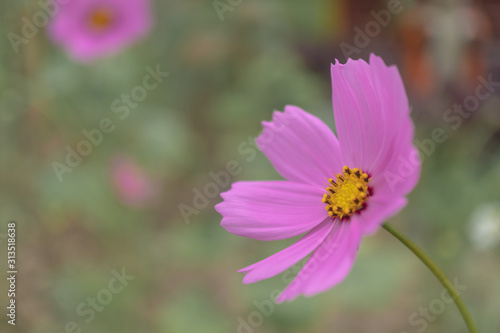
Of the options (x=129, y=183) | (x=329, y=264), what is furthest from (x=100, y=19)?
(x=329, y=264)

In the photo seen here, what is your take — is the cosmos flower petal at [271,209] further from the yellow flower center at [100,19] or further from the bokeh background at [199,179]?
the yellow flower center at [100,19]

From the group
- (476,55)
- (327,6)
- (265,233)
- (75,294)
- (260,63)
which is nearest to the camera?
(265,233)

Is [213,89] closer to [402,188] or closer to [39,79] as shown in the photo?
[39,79]

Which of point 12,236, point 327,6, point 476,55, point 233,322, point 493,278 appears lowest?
point 12,236

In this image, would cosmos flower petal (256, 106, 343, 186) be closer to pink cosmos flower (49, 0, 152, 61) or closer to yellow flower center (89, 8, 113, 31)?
pink cosmos flower (49, 0, 152, 61)

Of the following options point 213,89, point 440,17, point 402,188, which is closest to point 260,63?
point 213,89

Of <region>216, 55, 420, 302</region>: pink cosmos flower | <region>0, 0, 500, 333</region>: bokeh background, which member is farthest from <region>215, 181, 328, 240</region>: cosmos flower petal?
<region>0, 0, 500, 333</region>: bokeh background
